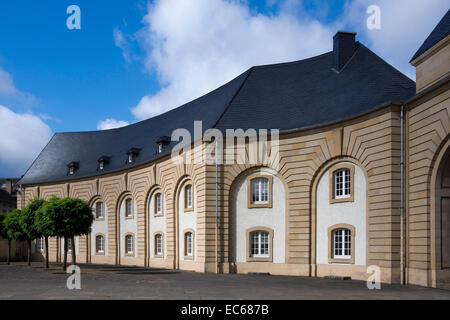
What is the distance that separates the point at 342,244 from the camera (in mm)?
27078

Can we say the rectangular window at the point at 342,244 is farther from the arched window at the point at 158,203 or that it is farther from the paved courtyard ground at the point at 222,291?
the arched window at the point at 158,203

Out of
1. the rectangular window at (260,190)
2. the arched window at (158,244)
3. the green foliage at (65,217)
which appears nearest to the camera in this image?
the rectangular window at (260,190)

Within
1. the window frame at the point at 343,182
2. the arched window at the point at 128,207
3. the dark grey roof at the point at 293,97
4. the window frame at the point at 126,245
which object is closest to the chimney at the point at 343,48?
the dark grey roof at the point at 293,97

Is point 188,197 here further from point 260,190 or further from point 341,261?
point 341,261

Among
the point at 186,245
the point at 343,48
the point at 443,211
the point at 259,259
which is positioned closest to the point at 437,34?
the point at 443,211

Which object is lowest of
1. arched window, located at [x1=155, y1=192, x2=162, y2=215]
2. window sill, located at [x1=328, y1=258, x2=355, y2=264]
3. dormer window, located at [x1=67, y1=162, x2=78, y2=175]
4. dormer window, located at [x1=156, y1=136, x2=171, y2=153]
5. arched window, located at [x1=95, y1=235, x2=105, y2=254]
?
arched window, located at [x1=95, y1=235, x2=105, y2=254]

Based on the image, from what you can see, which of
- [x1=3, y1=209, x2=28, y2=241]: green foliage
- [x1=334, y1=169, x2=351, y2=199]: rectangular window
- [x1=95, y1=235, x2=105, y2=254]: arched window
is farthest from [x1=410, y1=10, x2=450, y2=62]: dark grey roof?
[x1=3, y1=209, x2=28, y2=241]: green foliage

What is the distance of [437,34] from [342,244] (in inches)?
456

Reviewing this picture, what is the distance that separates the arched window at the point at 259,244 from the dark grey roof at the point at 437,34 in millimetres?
13353

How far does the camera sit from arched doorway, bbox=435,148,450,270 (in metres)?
21.6

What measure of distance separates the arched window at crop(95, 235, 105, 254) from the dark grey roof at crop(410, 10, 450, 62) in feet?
110

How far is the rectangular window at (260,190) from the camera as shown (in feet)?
100

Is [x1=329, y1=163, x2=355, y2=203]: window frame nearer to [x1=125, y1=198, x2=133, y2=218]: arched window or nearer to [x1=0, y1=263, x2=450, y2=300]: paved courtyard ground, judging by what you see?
[x1=0, y1=263, x2=450, y2=300]: paved courtyard ground

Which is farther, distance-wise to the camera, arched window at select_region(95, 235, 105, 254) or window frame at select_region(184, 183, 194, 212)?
arched window at select_region(95, 235, 105, 254)
